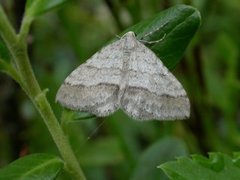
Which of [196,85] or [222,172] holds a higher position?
[222,172]

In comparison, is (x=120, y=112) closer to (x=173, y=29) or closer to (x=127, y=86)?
(x=127, y=86)

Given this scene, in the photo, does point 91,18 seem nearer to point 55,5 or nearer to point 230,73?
point 230,73

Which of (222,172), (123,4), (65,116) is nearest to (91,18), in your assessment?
(123,4)

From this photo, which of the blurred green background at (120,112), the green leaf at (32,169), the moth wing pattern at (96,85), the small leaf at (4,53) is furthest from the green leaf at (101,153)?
the small leaf at (4,53)

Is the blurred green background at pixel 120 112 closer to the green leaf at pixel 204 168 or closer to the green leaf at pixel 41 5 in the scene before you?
the green leaf at pixel 41 5

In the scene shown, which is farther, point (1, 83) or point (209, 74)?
point (209, 74)

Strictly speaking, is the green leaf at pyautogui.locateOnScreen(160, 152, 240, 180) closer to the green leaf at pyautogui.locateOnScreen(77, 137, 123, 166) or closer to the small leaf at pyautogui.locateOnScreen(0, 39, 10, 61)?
the small leaf at pyautogui.locateOnScreen(0, 39, 10, 61)

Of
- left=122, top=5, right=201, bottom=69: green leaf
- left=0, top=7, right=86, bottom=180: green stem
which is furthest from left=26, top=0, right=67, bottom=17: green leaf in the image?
left=122, top=5, right=201, bottom=69: green leaf
